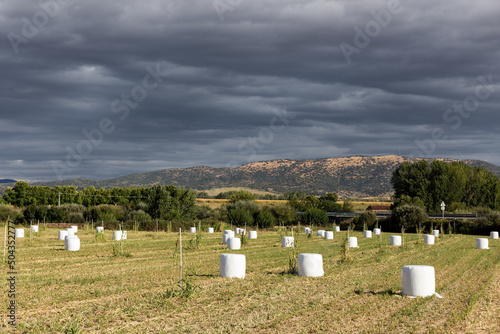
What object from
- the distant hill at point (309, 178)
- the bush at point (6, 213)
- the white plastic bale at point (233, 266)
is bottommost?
the white plastic bale at point (233, 266)

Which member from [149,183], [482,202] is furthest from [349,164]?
[482,202]

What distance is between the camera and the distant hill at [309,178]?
554 feet

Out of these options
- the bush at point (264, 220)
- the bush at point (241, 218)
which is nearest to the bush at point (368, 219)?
the bush at point (264, 220)

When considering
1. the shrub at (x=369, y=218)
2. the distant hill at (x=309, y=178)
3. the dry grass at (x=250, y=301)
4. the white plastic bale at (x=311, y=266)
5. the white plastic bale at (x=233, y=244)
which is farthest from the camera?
the distant hill at (x=309, y=178)

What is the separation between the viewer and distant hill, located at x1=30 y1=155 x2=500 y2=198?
16888 centimetres

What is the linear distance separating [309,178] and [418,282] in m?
167

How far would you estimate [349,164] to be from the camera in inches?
7554

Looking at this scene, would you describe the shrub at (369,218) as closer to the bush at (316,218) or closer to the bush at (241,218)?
the bush at (316,218)

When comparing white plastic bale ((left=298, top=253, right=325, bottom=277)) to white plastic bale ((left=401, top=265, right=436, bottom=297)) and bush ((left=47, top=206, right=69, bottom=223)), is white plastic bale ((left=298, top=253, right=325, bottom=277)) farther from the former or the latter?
bush ((left=47, top=206, right=69, bottom=223))

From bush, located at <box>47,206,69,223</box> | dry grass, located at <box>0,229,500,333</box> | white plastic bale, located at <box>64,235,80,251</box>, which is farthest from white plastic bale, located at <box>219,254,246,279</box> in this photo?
bush, located at <box>47,206,69,223</box>

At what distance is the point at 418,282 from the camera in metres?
12.4

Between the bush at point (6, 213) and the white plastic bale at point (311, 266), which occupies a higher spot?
the bush at point (6, 213)

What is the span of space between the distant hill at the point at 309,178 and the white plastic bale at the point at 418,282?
151 m

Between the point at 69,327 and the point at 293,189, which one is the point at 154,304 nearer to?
the point at 69,327
